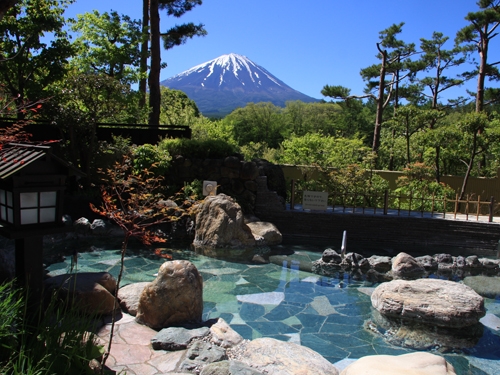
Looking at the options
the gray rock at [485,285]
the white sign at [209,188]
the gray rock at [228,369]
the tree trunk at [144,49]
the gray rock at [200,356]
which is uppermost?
the tree trunk at [144,49]

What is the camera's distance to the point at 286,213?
12.8 metres

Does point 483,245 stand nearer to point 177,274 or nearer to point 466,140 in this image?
point 466,140

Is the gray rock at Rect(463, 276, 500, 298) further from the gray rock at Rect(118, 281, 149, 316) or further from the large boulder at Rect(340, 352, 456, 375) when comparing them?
the gray rock at Rect(118, 281, 149, 316)

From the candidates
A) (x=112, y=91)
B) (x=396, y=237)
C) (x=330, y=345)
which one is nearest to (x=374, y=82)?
(x=396, y=237)

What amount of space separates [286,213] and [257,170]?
1.61 metres

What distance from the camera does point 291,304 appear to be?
723 cm

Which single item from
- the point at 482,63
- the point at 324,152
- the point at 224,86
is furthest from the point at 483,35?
the point at 224,86

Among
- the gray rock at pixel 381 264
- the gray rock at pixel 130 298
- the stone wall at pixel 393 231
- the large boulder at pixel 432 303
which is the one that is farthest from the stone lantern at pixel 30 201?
the stone wall at pixel 393 231

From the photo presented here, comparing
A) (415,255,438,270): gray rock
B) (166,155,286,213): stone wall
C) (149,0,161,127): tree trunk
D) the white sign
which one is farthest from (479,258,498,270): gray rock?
(149,0,161,127): tree trunk

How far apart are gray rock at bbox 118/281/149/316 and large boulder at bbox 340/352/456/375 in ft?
10.4

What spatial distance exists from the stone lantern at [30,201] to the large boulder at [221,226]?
685cm

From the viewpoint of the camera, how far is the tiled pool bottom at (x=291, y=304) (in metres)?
5.77

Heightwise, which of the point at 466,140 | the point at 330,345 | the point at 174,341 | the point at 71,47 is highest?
the point at 71,47

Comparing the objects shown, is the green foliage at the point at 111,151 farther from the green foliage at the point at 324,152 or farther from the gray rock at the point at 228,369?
the gray rock at the point at 228,369
